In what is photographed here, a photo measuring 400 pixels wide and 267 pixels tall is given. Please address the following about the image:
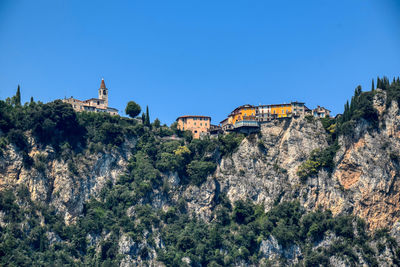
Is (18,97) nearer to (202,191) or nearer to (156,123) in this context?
(156,123)

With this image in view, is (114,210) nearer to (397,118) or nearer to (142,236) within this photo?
(142,236)

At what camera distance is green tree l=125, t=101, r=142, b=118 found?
13162 centimetres

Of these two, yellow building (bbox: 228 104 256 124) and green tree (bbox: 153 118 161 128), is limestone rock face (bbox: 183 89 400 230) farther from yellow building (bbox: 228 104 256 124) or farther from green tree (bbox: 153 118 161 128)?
green tree (bbox: 153 118 161 128)

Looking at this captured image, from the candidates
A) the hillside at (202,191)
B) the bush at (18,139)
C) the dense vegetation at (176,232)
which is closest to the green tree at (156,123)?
the hillside at (202,191)

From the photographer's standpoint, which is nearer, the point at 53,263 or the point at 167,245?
the point at 53,263

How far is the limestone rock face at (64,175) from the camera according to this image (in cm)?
11344

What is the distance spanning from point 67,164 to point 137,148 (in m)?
14.0

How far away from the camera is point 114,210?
116500mm

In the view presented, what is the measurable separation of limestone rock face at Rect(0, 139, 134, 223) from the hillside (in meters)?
0.17

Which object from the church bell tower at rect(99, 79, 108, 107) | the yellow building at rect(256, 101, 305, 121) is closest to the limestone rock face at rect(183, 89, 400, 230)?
the yellow building at rect(256, 101, 305, 121)

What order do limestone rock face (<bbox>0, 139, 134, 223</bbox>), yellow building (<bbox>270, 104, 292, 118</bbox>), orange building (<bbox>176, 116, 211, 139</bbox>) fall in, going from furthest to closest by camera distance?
orange building (<bbox>176, 116, 211, 139</bbox>) → yellow building (<bbox>270, 104, 292, 118</bbox>) → limestone rock face (<bbox>0, 139, 134, 223</bbox>)

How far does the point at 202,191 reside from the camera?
12156cm

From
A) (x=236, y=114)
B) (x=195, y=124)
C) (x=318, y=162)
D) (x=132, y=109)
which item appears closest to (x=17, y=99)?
(x=132, y=109)

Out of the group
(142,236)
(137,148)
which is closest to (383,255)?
(142,236)
